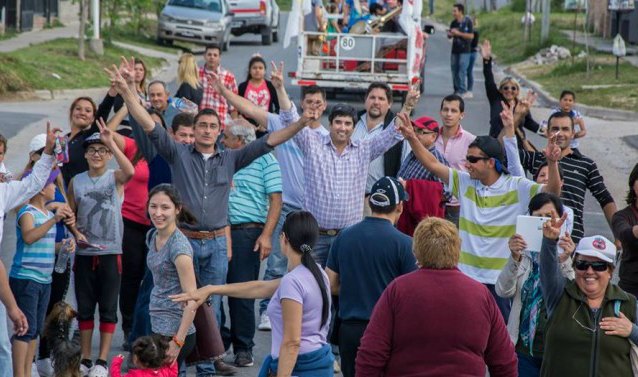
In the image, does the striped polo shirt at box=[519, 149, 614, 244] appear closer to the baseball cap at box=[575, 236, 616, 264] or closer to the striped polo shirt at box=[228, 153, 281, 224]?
the striped polo shirt at box=[228, 153, 281, 224]

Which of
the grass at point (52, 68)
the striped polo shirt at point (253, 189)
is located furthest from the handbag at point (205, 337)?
the grass at point (52, 68)

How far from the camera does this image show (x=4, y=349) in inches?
312

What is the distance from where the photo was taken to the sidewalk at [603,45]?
3691cm

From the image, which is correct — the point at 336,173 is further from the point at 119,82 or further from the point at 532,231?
the point at 532,231

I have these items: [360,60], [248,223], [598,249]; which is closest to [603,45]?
[360,60]

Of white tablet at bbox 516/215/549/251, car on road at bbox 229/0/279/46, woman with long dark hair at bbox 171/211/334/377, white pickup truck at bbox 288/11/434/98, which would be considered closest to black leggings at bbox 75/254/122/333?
woman with long dark hair at bbox 171/211/334/377

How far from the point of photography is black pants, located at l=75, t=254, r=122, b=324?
9336 mm

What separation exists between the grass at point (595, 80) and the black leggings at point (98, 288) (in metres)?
18.5

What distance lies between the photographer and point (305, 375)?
6.90 metres

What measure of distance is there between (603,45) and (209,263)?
35.5 metres

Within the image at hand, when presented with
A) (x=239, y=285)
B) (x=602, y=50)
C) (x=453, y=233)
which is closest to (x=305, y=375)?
(x=239, y=285)

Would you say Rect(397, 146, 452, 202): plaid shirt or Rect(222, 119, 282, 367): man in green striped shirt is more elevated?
Rect(397, 146, 452, 202): plaid shirt

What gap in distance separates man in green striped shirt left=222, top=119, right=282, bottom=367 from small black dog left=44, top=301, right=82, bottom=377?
122 cm

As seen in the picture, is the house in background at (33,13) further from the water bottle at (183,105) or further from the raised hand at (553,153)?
the raised hand at (553,153)
